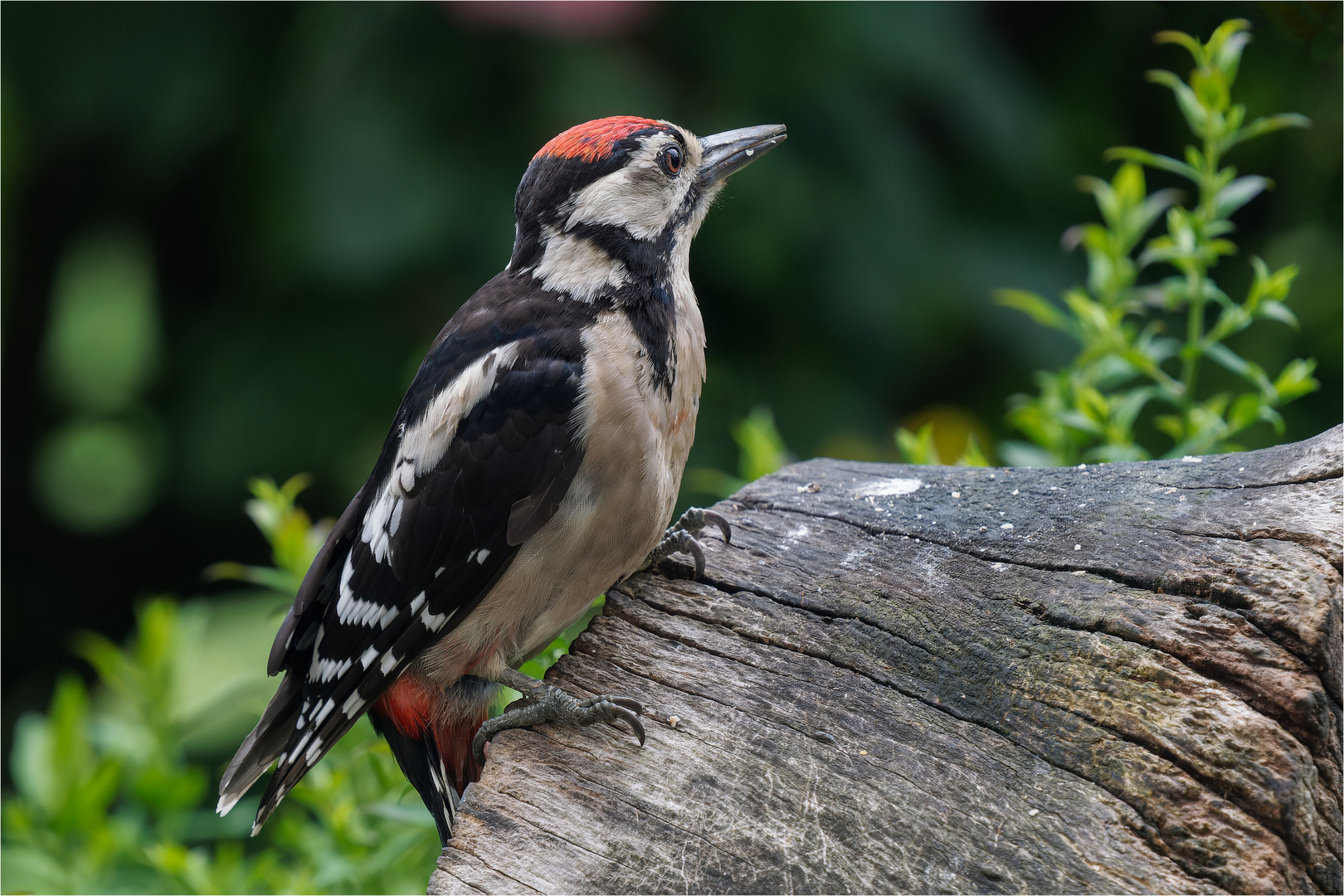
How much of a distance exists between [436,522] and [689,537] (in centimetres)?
47

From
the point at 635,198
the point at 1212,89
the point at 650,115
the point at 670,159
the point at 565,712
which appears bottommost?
the point at 565,712

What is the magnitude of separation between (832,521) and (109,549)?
10.8 feet

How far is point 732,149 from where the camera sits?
96.1 inches

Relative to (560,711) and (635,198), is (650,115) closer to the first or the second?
(635,198)

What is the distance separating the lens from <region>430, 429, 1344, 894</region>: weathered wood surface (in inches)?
53.7

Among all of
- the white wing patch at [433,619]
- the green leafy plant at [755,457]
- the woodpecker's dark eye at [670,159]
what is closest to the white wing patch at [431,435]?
the white wing patch at [433,619]

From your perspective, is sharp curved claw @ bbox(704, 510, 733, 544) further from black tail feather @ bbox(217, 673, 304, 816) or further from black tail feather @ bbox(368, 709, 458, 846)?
black tail feather @ bbox(217, 673, 304, 816)

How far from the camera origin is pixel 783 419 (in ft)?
11.7

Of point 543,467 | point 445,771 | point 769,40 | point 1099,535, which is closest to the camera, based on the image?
point 1099,535

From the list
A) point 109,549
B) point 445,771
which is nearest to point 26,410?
point 109,549

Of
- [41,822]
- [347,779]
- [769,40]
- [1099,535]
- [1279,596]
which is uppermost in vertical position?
[769,40]

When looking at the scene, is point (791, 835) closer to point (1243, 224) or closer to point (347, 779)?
point (347, 779)

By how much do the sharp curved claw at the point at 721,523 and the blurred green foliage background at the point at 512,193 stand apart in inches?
37.9

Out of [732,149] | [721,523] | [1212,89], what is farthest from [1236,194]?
[721,523]
